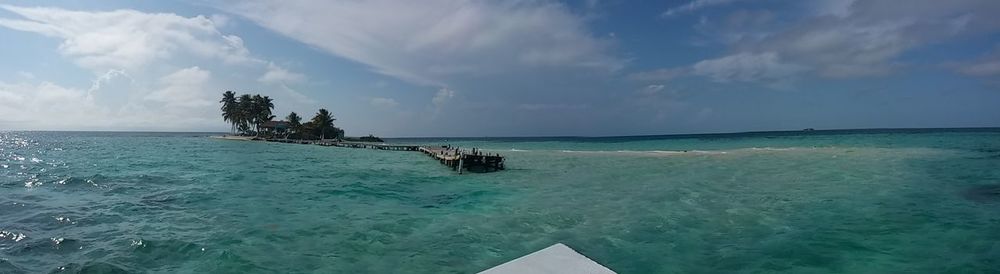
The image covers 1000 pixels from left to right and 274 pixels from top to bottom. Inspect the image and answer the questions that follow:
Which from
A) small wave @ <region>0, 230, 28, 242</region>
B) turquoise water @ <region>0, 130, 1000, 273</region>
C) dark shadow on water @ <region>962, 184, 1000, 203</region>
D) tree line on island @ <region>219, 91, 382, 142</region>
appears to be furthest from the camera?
tree line on island @ <region>219, 91, 382, 142</region>

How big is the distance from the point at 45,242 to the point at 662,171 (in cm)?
2739

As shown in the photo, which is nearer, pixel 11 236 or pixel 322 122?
pixel 11 236

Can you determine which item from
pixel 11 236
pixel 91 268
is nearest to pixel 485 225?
pixel 91 268

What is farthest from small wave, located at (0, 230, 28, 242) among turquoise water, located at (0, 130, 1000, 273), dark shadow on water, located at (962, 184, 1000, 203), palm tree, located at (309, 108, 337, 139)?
palm tree, located at (309, 108, 337, 139)

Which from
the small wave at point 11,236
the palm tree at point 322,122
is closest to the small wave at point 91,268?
the small wave at point 11,236

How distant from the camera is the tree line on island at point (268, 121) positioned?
89812mm

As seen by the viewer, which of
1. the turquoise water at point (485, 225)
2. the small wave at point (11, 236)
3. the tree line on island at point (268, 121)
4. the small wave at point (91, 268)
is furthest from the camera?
the tree line on island at point (268, 121)

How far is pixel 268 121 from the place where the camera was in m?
95.1

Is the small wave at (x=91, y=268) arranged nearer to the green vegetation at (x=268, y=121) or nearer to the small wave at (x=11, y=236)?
the small wave at (x=11, y=236)

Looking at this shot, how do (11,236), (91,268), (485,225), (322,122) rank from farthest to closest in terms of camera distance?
(322,122) < (485,225) < (11,236) < (91,268)

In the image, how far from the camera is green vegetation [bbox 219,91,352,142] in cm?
8981

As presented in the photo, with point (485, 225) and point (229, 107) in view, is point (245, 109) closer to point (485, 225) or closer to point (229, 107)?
point (229, 107)

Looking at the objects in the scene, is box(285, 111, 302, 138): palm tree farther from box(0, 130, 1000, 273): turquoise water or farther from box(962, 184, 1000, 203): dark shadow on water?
box(962, 184, 1000, 203): dark shadow on water

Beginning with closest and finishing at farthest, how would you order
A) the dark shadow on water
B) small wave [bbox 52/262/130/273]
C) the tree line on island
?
small wave [bbox 52/262/130/273]
the dark shadow on water
the tree line on island
